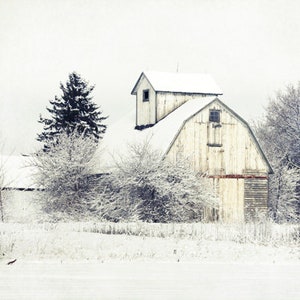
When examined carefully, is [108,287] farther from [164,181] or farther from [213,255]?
[164,181]

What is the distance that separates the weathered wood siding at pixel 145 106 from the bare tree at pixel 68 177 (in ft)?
17.3

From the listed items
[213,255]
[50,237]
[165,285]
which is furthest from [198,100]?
[165,285]

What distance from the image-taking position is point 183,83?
4216 centimetres

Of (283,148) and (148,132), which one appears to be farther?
(283,148)

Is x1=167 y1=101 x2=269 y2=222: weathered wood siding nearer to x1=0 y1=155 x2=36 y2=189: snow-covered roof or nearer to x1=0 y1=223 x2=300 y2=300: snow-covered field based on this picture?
x1=0 y1=223 x2=300 y2=300: snow-covered field

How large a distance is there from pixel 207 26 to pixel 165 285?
14.7 m

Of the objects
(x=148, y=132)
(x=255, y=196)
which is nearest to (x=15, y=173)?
(x=148, y=132)

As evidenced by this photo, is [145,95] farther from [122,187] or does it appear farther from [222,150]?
[122,187]

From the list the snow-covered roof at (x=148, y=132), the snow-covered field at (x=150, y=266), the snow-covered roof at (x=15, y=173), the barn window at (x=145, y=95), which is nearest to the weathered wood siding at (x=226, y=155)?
the snow-covered roof at (x=148, y=132)

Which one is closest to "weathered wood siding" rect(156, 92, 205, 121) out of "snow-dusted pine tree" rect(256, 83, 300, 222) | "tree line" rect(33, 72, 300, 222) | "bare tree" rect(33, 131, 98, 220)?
"tree line" rect(33, 72, 300, 222)

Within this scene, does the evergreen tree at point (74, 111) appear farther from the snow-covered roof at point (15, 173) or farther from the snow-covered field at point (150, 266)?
the snow-covered field at point (150, 266)

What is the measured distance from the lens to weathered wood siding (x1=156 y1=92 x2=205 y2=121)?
4078cm

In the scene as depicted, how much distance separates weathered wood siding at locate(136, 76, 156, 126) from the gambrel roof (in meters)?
0.76

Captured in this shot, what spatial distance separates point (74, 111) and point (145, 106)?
236 inches
